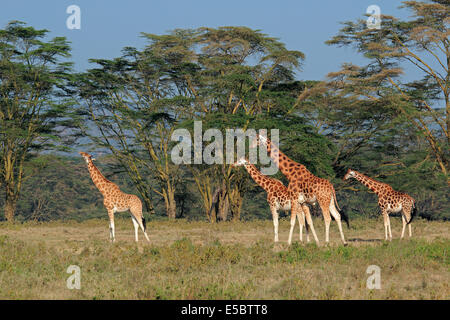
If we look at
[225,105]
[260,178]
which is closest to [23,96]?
[225,105]

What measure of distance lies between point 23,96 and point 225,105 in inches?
Result: 377

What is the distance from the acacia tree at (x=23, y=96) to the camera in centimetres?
2792

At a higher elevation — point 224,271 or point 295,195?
point 295,195

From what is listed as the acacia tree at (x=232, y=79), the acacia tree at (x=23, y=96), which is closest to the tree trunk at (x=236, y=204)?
the acacia tree at (x=232, y=79)

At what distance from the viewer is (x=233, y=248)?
13328 millimetres

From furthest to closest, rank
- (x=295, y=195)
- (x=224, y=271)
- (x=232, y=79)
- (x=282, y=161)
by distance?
(x=232, y=79)
(x=282, y=161)
(x=295, y=195)
(x=224, y=271)

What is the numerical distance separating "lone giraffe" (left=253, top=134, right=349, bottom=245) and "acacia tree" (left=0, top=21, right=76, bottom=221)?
1590 centimetres

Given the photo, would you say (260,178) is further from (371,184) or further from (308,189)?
(371,184)

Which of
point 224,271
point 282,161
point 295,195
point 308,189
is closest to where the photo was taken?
point 224,271

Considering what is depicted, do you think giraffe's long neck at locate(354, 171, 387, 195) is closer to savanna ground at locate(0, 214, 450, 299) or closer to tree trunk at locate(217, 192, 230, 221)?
savanna ground at locate(0, 214, 450, 299)

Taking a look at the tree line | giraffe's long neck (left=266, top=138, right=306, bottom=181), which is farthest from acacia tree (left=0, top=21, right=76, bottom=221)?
giraffe's long neck (left=266, top=138, right=306, bottom=181)

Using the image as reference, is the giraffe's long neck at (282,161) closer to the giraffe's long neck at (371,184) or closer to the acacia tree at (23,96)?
the giraffe's long neck at (371,184)

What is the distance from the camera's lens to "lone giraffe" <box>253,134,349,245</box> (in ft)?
46.2

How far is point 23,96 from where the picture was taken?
1149 inches
